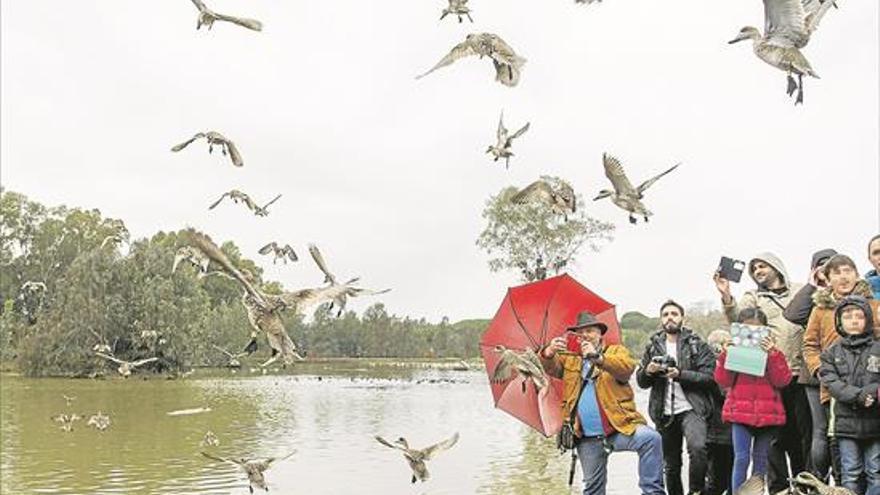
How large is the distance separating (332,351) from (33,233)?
29.6 meters

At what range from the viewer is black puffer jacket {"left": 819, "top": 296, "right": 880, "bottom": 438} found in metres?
6.29

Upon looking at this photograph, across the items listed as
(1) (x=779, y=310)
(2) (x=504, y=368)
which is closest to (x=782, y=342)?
(1) (x=779, y=310)

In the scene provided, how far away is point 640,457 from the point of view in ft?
23.2

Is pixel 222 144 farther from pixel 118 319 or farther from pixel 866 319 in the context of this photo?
pixel 118 319

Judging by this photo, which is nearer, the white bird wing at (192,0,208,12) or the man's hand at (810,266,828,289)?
the man's hand at (810,266,828,289)

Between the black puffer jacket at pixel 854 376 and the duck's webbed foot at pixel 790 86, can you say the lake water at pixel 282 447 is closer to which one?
the black puffer jacket at pixel 854 376

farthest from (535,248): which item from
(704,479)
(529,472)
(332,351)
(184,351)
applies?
(332,351)

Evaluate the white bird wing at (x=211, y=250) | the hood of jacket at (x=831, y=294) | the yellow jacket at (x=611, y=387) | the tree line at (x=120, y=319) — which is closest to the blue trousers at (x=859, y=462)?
the hood of jacket at (x=831, y=294)

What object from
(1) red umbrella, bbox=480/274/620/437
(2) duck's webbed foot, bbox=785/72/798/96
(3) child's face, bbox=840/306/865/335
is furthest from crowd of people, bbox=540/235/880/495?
(2) duck's webbed foot, bbox=785/72/798/96

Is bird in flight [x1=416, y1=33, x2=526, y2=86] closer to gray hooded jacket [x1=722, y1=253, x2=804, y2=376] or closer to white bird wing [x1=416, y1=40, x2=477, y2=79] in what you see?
white bird wing [x1=416, y1=40, x2=477, y2=79]

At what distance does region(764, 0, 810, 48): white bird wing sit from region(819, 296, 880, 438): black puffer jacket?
1.62 metres

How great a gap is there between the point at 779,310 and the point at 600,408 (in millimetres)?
1554

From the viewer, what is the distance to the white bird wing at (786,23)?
19.4 feet

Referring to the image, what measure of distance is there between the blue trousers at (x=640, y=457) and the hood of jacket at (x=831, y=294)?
1386 mm
